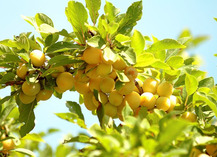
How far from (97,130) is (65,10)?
0.81 m

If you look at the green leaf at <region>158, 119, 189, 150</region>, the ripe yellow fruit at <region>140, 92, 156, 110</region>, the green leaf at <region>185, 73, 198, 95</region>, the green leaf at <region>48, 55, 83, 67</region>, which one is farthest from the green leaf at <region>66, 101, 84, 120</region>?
the green leaf at <region>158, 119, 189, 150</region>

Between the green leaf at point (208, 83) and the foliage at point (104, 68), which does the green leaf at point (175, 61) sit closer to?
the foliage at point (104, 68)

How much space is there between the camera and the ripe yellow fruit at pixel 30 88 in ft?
5.32

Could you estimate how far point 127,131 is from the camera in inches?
50.0

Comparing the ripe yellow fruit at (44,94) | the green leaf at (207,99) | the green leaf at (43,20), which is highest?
the green leaf at (43,20)

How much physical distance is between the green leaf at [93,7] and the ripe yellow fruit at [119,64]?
27 cm

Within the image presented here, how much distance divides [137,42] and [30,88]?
58cm

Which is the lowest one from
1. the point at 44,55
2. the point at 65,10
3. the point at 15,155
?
the point at 15,155

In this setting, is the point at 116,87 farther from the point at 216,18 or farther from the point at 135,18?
the point at 216,18

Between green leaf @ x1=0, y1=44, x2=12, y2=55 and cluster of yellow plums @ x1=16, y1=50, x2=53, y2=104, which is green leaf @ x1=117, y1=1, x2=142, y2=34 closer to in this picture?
cluster of yellow plums @ x1=16, y1=50, x2=53, y2=104

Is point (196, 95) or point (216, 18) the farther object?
point (216, 18)

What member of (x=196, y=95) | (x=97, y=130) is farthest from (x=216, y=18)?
(x=97, y=130)

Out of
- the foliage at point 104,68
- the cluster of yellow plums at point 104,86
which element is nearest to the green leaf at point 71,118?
the foliage at point 104,68

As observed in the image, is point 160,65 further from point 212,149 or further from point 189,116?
point 212,149
